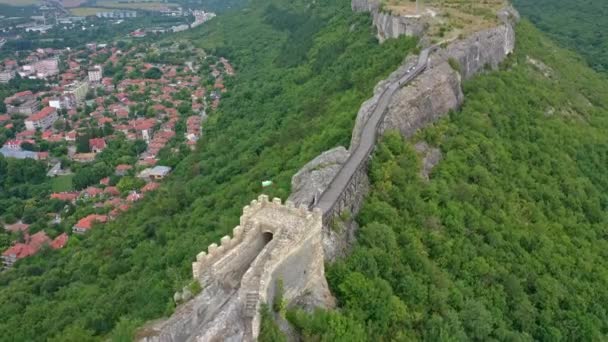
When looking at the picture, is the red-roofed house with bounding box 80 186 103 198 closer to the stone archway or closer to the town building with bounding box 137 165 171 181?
the town building with bounding box 137 165 171 181

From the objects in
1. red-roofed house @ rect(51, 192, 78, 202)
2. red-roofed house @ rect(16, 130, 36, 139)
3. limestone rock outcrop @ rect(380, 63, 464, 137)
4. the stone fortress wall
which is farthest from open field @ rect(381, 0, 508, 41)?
red-roofed house @ rect(16, 130, 36, 139)

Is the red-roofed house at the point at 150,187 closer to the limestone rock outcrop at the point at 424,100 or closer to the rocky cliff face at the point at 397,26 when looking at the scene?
the rocky cliff face at the point at 397,26

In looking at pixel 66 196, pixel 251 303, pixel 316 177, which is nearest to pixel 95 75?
Result: pixel 66 196

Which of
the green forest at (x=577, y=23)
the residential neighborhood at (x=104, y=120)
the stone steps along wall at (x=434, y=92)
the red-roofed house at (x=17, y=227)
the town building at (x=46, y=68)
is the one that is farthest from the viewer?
the town building at (x=46, y=68)

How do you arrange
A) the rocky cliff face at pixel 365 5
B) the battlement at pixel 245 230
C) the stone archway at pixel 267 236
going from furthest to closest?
the rocky cliff face at pixel 365 5 < the stone archway at pixel 267 236 < the battlement at pixel 245 230

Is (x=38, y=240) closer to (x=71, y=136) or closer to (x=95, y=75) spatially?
(x=71, y=136)

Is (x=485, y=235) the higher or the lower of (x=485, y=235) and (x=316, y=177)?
the lower

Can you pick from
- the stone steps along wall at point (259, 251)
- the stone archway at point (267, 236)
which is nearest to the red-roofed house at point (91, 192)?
the stone archway at point (267, 236)
